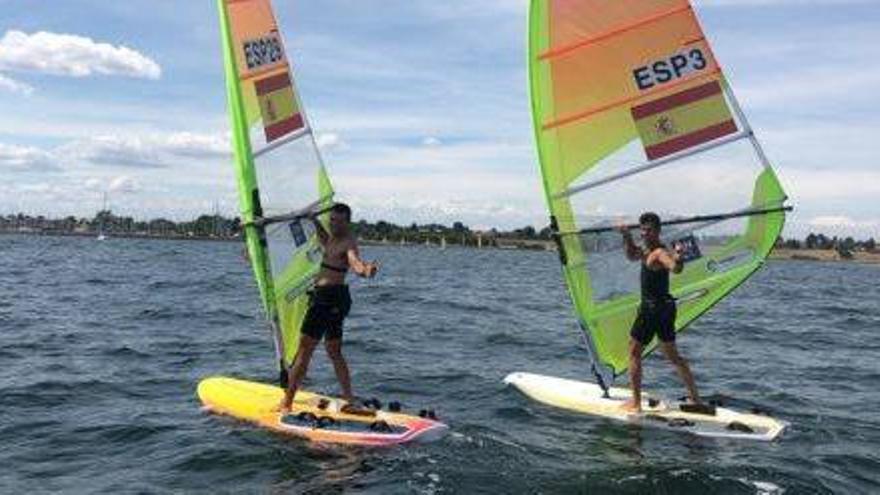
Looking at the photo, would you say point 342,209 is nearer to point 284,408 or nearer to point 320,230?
point 320,230

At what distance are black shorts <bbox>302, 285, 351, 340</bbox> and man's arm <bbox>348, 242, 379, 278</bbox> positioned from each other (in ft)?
1.31

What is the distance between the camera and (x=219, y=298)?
28.6 m

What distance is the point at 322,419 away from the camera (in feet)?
33.2

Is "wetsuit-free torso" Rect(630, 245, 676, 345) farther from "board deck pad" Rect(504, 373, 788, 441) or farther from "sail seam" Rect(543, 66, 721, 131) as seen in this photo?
"sail seam" Rect(543, 66, 721, 131)

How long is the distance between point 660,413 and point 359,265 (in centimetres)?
383

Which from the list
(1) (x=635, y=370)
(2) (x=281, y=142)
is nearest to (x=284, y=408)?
(2) (x=281, y=142)

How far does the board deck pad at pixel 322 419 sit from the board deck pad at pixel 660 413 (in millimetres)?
2335

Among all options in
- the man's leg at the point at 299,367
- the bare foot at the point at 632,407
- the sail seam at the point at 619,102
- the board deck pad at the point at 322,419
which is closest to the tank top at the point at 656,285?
the bare foot at the point at 632,407

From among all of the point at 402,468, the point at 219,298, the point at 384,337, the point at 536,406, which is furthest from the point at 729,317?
the point at 402,468

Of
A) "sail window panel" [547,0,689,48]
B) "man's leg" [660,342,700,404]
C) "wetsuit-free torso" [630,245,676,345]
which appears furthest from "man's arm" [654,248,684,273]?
"sail window panel" [547,0,689,48]

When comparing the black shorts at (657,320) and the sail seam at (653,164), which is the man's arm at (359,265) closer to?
the sail seam at (653,164)

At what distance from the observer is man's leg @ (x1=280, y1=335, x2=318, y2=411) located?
9.99 meters

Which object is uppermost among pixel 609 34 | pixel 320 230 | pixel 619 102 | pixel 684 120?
pixel 609 34

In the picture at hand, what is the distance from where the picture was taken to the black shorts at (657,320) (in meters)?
10.7
